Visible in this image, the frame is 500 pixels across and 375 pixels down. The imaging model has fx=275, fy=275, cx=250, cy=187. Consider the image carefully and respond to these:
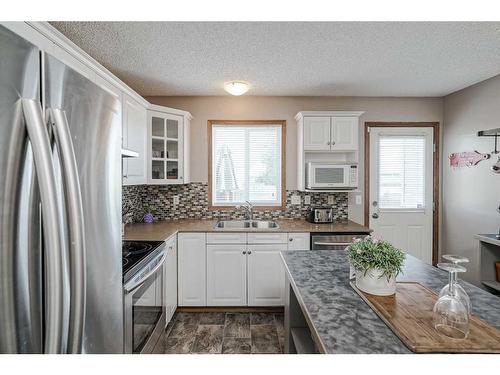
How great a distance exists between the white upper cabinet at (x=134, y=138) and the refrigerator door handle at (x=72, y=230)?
186 cm

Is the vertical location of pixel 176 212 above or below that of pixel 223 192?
below

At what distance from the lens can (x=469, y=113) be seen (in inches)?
123

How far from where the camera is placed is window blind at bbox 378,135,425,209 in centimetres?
358

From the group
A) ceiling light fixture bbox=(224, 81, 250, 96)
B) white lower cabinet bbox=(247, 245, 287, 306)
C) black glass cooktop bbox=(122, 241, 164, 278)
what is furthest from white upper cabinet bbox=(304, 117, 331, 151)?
black glass cooktop bbox=(122, 241, 164, 278)

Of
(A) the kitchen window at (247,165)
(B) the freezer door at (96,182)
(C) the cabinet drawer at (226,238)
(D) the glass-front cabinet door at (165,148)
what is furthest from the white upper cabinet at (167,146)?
Result: (B) the freezer door at (96,182)

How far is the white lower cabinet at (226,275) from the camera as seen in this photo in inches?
114

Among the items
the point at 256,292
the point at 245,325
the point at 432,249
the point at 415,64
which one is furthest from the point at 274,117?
the point at 432,249

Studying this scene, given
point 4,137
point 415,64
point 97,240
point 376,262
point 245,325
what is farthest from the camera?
point 245,325

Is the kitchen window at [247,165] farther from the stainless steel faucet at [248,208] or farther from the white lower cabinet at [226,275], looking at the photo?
the white lower cabinet at [226,275]

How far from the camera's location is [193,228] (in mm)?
2947

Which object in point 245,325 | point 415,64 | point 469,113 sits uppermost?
point 415,64

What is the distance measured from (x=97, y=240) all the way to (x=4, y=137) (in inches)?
13.4
